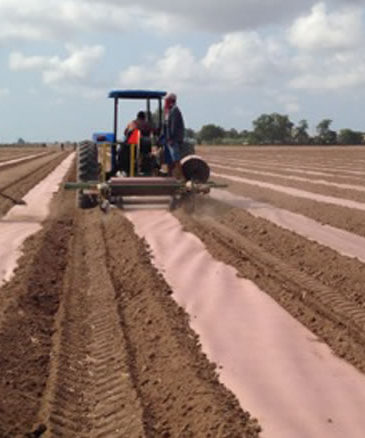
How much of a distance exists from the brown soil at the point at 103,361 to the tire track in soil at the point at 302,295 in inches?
33.3

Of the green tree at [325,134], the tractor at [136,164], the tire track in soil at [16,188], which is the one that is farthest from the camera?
the green tree at [325,134]

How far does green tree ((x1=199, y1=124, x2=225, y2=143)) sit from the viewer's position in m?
84.4

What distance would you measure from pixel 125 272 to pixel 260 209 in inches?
199

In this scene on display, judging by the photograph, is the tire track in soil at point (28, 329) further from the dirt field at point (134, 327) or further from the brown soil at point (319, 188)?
the brown soil at point (319, 188)

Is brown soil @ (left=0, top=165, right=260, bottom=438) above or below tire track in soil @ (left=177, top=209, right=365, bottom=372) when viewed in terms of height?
below

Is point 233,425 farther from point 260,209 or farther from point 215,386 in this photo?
point 260,209

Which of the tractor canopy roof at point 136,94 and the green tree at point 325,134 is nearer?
the tractor canopy roof at point 136,94

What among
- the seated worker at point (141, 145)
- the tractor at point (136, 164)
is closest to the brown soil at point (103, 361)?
the tractor at point (136, 164)

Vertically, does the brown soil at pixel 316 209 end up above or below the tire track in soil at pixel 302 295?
above

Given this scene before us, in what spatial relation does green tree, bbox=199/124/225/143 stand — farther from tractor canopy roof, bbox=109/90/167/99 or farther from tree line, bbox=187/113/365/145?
tractor canopy roof, bbox=109/90/167/99

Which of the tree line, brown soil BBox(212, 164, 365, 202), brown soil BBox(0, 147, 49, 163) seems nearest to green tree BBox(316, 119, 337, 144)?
the tree line

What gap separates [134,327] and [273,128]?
84.8 meters

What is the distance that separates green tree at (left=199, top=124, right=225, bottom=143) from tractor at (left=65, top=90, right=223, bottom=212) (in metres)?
73.0

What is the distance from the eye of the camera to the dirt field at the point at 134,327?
3.24 metres
